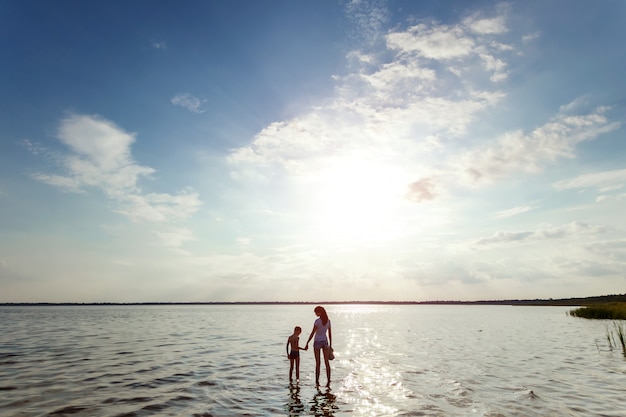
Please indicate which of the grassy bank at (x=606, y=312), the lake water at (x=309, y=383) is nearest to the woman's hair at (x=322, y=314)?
the lake water at (x=309, y=383)

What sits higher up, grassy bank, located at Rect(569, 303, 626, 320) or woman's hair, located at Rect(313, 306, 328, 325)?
woman's hair, located at Rect(313, 306, 328, 325)

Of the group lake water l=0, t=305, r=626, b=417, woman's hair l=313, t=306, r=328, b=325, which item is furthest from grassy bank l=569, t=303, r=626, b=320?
woman's hair l=313, t=306, r=328, b=325

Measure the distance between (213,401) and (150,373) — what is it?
25.2ft

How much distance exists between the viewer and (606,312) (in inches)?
2591

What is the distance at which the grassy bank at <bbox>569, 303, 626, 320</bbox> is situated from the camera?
6081 centimetres

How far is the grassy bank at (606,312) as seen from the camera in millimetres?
60812

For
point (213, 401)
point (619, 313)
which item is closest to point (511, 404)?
point (213, 401)

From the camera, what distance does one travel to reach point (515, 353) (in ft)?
98.5

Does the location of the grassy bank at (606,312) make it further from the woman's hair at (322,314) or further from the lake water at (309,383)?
the woman's hair at (322,314)

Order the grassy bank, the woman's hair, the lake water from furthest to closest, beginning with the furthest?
the grassy bank
the woman's hair
the lake water

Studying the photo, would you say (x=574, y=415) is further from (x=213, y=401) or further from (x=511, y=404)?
(x=213, y=401)

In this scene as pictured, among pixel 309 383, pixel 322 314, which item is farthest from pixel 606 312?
pixel 322 314

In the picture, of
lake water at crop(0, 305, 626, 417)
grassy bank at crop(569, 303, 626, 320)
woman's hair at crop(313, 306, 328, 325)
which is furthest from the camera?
grassy bank at crop(569, 303, 626, 320)

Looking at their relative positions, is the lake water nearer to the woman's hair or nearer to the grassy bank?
the woman's hair
